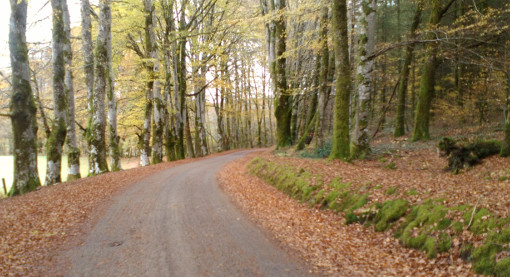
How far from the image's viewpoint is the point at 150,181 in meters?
11.3

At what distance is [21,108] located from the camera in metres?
10.2

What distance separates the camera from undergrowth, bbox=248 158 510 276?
3703 mm

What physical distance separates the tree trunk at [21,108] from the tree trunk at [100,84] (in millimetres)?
3204

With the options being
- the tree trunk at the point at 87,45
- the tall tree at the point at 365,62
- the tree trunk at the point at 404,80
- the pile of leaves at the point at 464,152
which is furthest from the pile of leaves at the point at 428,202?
the tree trunk at the point at 87,45

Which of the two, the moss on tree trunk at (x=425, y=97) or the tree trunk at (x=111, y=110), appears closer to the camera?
the tree trunk at (x=111, y=110)

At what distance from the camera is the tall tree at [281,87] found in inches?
629

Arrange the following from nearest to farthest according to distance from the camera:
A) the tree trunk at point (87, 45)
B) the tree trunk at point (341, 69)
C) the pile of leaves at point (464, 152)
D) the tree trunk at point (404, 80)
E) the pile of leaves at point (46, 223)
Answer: the pile of leaves at point (46, 223) < the pile of leaves at point (464, 152) < the tree trunk at point (341, 69) < the tree trunk at point (87, 45) < the tree trunk at point (404, 80)

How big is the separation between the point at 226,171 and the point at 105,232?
8002 mm

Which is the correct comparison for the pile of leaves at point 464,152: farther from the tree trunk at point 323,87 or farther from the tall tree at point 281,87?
the tall tree at point 281,87

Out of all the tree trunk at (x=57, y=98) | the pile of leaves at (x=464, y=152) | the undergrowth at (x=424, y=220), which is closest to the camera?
the undergrowth at (x=424, y=220)

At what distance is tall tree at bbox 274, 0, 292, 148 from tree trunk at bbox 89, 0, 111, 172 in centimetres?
846

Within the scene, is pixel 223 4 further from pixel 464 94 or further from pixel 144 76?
pixel 464 94

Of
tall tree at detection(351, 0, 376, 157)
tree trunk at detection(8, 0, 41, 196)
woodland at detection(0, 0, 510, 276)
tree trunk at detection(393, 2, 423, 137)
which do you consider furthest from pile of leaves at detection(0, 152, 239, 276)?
tree trunk at detection(393, 2, 423, 137)

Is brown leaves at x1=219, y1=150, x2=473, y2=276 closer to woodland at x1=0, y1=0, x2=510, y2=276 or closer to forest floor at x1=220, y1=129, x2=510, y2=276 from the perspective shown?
forest floor at x1=220, y1=129, x2=510, y2=276
